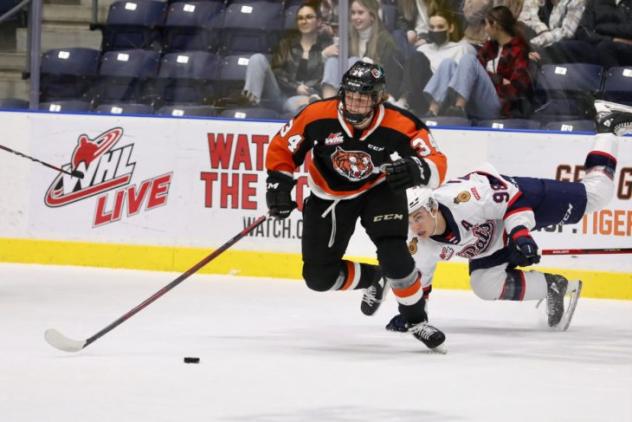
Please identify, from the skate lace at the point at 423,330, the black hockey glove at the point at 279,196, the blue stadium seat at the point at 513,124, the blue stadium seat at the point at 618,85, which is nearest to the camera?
the skate lace at the point at 423,330

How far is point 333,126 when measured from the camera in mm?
5707

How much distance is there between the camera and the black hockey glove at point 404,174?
5418mm

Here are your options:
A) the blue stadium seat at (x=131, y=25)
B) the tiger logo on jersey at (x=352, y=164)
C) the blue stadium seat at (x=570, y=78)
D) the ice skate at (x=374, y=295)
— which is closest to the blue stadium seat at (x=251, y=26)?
the blue stadium seat at (x=131, y=25)

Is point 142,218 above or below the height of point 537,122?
below

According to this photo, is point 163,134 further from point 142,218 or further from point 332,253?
point 332,253

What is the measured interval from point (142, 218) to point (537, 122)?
225 centimetres

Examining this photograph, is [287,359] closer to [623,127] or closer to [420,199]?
[420,199]

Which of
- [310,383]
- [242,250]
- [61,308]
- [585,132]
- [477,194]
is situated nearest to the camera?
[310,383]

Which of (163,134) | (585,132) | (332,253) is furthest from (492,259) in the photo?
(163,134)

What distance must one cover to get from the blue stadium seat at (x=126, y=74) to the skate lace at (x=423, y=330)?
3490 millimetres

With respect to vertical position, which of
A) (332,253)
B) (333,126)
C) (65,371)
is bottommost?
(65,371)

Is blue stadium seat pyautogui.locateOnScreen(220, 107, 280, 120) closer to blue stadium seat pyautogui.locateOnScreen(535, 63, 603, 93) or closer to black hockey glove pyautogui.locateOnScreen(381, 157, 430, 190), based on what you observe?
blue stadium seat pyautogui.locateOnScreen(535, 63, 603, 93)

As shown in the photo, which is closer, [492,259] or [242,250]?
[492,259]

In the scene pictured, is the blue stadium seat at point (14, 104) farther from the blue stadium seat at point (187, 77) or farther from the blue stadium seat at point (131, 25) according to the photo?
the blue stadium seat at point (187, 77)
